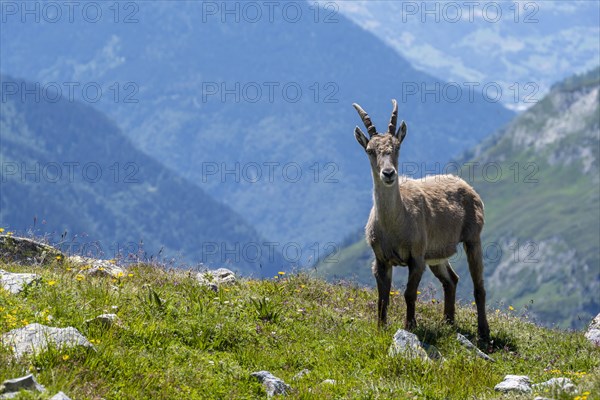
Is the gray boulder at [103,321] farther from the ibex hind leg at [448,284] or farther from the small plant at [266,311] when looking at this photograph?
the ibex hind leg at [448,284]

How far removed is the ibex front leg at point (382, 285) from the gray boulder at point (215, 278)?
2.83 m

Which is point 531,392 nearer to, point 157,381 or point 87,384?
point 157,381

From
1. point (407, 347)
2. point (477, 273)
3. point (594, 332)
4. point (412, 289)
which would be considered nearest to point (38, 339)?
point (407, 347)

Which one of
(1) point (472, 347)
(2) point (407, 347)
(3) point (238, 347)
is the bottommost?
(1) point (472, 347)

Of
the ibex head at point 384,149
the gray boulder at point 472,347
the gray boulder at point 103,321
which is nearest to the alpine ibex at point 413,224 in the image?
the ibex head at point 384,149

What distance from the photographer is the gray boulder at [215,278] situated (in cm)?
1519

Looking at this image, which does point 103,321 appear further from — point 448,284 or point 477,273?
point 477,273

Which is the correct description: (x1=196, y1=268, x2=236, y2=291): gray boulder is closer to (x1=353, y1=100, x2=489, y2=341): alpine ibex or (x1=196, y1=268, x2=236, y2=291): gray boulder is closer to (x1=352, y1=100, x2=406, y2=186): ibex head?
(x1=353, y1=100, x2=489, y2=341): alpine ibex

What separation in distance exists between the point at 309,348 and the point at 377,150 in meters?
3.93

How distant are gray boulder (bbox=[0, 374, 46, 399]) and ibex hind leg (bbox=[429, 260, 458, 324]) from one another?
9817mm

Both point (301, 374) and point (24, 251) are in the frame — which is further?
point (24, 251)

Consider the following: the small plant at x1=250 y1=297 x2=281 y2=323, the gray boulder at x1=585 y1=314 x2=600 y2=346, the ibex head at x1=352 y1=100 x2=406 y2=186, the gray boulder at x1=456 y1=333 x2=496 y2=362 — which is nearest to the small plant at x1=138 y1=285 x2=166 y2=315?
the small plant at x1=250 y1=297 x2=281 y2=323

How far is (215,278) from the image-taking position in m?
16.5

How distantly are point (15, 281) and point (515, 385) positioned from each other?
738 centimetres
